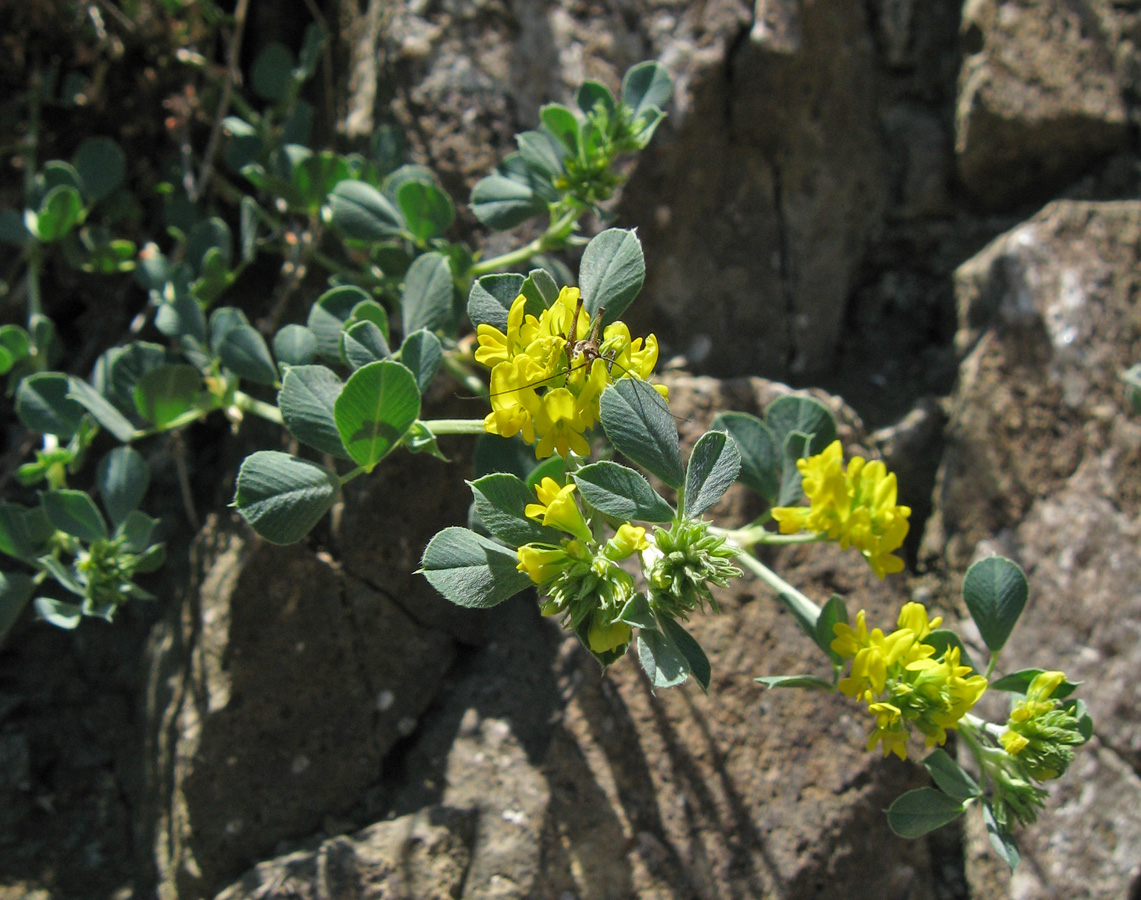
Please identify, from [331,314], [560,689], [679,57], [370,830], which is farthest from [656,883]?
[679,57]

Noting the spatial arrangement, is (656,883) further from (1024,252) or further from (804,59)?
(804,59)

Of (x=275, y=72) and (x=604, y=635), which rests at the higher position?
(x=275, y=72)

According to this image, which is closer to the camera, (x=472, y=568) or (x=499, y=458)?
(x=472, y=568)

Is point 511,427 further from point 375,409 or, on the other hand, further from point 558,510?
point 375,409

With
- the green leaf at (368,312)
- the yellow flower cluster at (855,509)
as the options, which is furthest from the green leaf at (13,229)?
the yellow flower cluster at (855,509)

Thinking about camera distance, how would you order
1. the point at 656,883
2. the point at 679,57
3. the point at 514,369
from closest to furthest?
the point at 514,369 → the point at 656,883 → the point at 679,57

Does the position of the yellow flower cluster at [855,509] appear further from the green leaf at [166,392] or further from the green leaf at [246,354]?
the green leaf at [166,392]

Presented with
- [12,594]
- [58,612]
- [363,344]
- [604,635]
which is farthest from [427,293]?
[12,594]

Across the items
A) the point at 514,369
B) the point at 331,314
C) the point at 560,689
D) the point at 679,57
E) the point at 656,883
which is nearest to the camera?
the point at 514,369
